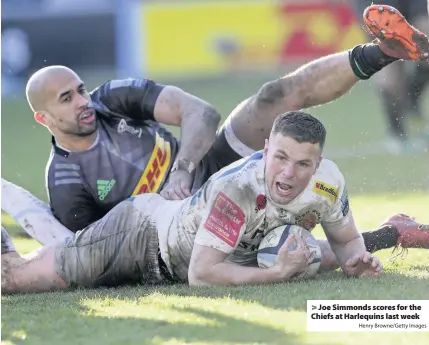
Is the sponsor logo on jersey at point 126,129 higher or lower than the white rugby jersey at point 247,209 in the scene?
higher

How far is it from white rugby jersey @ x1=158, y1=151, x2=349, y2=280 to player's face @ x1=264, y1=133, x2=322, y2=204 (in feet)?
0.24

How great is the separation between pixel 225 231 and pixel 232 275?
8.2 inches

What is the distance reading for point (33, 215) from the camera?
6.26 meters

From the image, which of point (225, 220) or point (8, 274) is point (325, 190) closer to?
point (225, 220)

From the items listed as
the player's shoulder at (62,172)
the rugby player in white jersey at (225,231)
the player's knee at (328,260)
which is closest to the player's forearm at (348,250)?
the rugby player in white jersey at (225,231)

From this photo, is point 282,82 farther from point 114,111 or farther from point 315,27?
point 315,27

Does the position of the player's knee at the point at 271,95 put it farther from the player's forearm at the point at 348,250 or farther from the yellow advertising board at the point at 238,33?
the yellow advertising board at the point at 238,33

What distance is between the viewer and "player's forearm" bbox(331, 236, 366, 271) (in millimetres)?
5262

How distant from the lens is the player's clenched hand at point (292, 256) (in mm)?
5023

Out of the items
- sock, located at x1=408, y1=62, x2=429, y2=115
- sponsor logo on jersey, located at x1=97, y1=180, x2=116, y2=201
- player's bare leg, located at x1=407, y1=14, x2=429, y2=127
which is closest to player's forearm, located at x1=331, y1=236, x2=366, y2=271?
sponsor logo on jersey, located at x1=97, y1=180, x2=116, y2=201

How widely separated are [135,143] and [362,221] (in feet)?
5.60

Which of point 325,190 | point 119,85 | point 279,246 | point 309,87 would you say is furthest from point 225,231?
point 119,85

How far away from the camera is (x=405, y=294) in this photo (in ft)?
15.4

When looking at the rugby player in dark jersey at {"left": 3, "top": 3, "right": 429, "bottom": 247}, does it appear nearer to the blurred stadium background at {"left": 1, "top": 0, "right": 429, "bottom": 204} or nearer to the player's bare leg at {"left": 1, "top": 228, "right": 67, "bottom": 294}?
the player's bare leg at {"left": 1, "top": 228, "right": 67, "bottom": 294}
